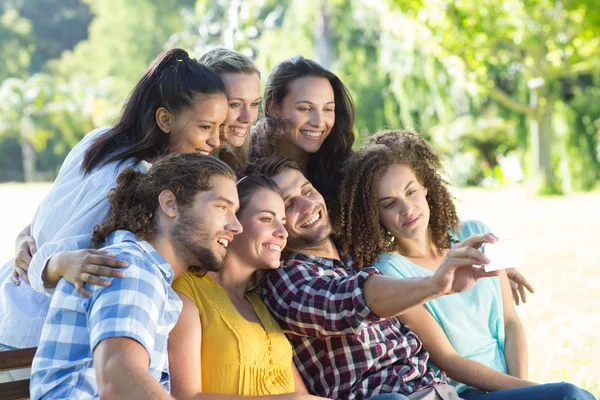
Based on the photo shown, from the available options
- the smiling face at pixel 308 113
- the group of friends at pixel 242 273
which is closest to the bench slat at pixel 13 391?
the group of friends at pixel 242 273

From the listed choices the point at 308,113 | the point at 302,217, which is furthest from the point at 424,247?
the point at 308,113

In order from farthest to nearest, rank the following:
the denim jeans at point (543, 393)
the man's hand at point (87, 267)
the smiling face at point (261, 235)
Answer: the denim jeans at point (543, 393), the smiling face at point (261, 235), the man's hand at point (87, 267)

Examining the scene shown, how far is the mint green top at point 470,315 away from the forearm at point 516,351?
2 cm

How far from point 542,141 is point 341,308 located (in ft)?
55.6

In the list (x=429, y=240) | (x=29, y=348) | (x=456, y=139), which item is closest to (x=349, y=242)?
(x=429, y=240)

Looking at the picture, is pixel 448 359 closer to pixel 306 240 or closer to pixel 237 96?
pixel 306 240

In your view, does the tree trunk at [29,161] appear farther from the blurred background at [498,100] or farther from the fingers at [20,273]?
the fingers at [20,273]

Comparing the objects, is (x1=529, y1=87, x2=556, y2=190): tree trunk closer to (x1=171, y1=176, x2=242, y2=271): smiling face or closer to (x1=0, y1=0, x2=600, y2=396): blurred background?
(x1=0, y1=0, x2=600, y2=396): blurred background

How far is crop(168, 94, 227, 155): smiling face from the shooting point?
303 centimetres

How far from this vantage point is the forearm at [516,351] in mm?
3215

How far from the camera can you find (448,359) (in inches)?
117

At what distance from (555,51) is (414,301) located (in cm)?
1638

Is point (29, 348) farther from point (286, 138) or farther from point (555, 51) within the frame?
point (555, 51)

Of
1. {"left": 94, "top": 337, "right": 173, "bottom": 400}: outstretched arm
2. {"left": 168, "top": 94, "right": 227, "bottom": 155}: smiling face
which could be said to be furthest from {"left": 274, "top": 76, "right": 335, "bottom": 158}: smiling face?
{"left": 94, "top": 337, "right": 173, "bottom": 400}: outstretched arm
